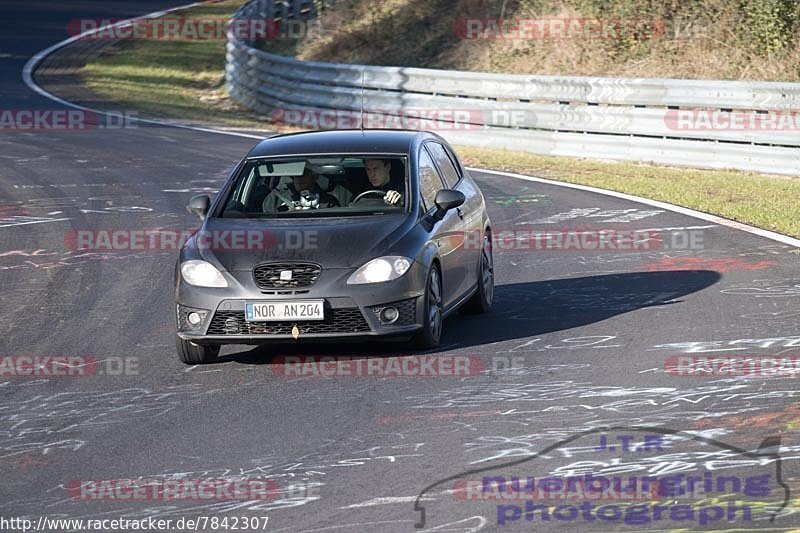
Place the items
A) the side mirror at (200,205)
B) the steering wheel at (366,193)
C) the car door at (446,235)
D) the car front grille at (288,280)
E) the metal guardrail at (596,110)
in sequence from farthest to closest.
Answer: the metal guardrail at (596,110) < the side mirror at (200,205) < the steering wheel at (366,193) < the car door at (446,235) < the car front grille at (288,280)

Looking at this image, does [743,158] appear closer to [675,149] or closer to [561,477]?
[675,149]

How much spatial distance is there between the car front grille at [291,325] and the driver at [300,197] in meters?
1.27

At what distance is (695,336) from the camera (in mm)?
10500

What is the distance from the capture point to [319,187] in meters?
10.9

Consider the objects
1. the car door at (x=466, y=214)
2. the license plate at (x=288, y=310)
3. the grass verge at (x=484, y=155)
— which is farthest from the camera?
the grass verge at (x=484, y=155)

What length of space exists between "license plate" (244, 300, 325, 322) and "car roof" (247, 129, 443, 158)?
5.85 feet

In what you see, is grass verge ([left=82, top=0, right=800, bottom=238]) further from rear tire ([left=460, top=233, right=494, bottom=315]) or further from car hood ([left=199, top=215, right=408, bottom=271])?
car hood ([left=199, top=215, right=408, bottom=271])

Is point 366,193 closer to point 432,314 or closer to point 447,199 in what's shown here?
point 447,199

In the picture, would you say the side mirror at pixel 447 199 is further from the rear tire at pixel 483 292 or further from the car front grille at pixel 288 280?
the car front grille at pixel 288 280

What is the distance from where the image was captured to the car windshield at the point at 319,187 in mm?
10797

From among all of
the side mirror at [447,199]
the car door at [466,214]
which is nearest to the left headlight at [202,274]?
the side mirror at [447,199]

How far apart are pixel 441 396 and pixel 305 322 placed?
128 centimetres

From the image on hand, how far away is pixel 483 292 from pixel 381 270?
199 cm

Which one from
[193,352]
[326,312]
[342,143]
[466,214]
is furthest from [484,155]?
[326,312]
